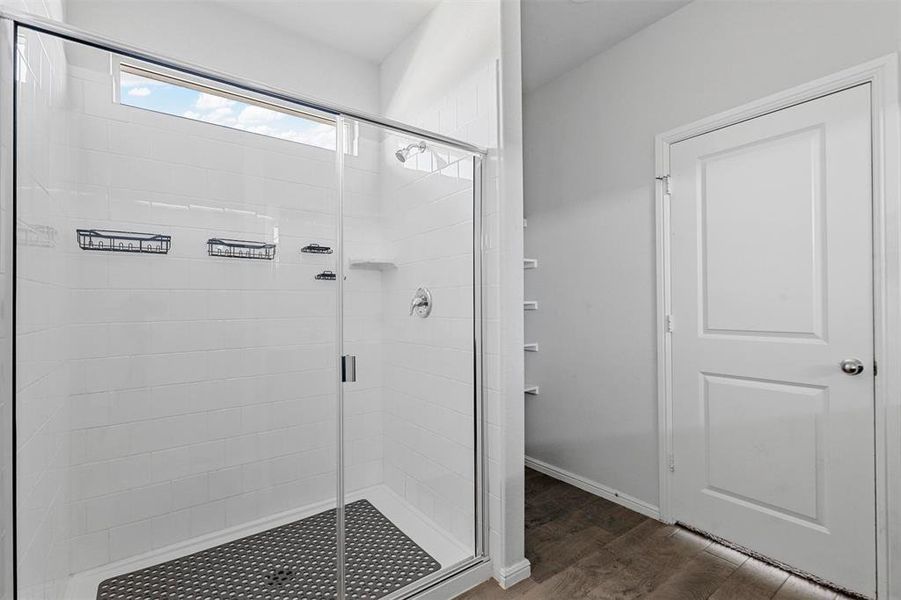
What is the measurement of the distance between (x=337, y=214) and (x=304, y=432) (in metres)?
0.83

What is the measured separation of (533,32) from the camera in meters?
2.40

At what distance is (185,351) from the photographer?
61.2 inches

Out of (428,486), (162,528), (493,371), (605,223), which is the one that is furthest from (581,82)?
(162,528)

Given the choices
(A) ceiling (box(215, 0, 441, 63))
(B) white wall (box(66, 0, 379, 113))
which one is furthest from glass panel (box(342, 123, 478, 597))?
(A) ceiling (box(215, 0, 441, 63))

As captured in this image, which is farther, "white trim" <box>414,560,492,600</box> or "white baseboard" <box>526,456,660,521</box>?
"white baseboard" <box>526,456,660,521</box>

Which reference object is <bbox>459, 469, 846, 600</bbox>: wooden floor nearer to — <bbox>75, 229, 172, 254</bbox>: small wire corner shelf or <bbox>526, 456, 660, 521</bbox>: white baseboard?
<bbox>526, 456, 660, 521</bbox>: white baseboard

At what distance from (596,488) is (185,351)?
7.49 feet

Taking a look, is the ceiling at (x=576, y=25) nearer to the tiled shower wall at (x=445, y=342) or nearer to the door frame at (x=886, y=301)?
the tiled shower wall at (x=445, y=342)

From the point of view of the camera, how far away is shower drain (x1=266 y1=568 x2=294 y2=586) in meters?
1.57

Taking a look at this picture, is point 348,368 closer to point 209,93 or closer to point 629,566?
point 209,93

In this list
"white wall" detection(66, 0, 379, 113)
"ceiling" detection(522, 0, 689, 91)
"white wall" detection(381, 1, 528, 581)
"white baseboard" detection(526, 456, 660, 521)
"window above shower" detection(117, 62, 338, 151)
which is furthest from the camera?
"white baseboard" detection(526, 456, 660, 521)

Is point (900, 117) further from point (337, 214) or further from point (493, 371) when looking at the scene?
point (337, 214)

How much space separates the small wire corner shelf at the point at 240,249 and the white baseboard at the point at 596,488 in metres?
2.20

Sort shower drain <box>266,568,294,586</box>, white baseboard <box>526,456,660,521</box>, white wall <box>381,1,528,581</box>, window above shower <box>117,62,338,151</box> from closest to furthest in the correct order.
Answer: window above shower <box>117,62,338,151</box>
shower drain <box>266,568,294,586</box>
white wall <box>381,1,528,581</box>
white baseboard <box>526,456,660,521</box>
